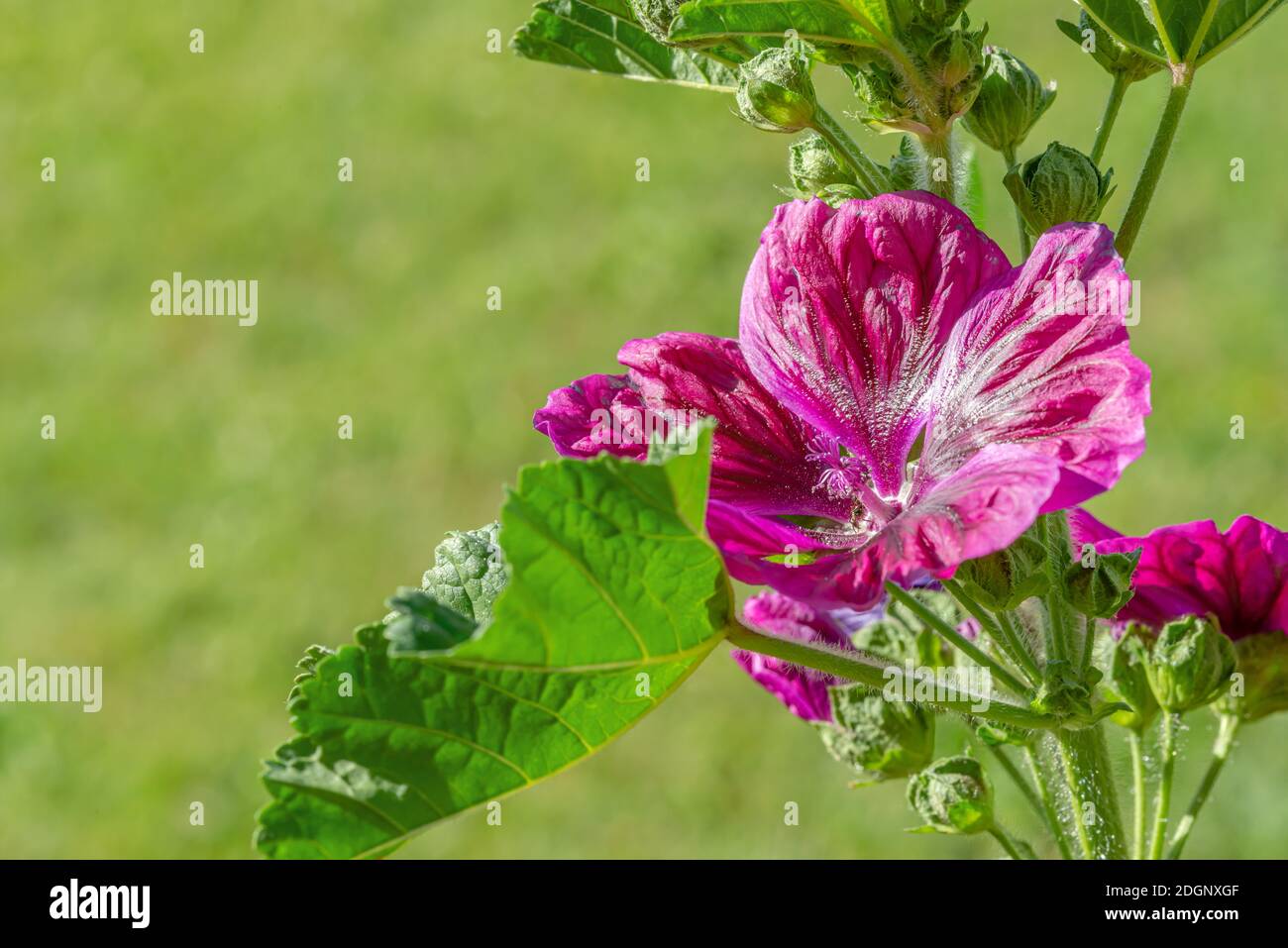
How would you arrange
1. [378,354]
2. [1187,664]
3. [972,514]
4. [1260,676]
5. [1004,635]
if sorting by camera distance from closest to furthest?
[972,514]
[1004,635]
[1187,664]
[1260,676]
[378,354]

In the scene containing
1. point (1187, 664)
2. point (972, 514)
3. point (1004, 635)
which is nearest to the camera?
point (972, 514)

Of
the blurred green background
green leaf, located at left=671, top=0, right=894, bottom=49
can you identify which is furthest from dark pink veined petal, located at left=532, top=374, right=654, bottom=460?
the blurred green background

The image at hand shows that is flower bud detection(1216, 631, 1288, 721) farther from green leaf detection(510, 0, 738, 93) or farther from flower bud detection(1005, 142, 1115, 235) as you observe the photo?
green leaf detection(510, 0, 738, 93)

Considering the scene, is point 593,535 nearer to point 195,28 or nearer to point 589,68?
point 589,68

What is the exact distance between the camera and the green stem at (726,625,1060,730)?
2.84 ft

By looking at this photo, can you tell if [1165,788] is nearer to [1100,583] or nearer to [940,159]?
[1100,583]

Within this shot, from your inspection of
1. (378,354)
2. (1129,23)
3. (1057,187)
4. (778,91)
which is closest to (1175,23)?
(1129,23)

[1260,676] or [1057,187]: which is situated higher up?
[1057,187]

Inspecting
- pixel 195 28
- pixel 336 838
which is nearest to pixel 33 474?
pixel 195 28

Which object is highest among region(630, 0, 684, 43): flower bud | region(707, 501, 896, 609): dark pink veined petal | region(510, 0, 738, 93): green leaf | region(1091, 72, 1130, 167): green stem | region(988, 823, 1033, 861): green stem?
region(510, 0, 738, 93): green leaf

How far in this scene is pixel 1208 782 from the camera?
3.68ft

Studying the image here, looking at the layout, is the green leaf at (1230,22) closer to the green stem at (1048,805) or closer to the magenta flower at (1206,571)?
the magenta flower at (1206,571)

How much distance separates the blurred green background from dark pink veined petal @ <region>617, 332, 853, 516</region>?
6.84ft

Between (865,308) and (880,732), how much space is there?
0.37 m
